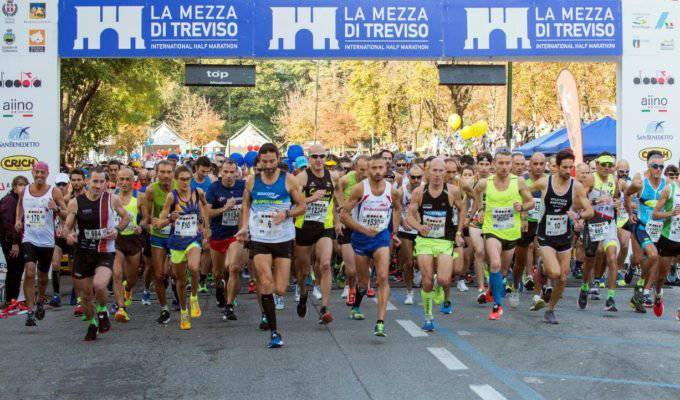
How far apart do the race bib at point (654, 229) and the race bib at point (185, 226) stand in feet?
18.6

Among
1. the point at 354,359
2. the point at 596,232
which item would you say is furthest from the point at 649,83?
the point at 354,359

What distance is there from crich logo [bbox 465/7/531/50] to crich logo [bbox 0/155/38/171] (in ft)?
24.4

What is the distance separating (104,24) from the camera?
52.9 feet

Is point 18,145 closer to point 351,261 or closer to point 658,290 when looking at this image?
point 351,261

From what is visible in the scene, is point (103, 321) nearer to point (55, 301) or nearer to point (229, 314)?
point (229, 314)

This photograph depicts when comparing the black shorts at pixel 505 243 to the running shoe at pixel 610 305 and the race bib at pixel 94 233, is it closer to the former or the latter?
the running shoe at pixel 610 305

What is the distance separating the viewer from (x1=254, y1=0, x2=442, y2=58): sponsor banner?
16.1 m

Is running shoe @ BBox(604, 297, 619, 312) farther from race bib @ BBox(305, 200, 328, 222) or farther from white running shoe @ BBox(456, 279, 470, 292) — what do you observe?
race bib @ BBox(305, 200, 328, 222)

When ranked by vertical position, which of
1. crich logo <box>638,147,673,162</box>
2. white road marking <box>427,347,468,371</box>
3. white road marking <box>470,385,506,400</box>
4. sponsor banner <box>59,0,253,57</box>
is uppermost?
sponsor banner <box>59,0,253,57</box>

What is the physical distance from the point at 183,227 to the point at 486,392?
4678 millimetres

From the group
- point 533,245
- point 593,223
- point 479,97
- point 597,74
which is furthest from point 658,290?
point 479,97

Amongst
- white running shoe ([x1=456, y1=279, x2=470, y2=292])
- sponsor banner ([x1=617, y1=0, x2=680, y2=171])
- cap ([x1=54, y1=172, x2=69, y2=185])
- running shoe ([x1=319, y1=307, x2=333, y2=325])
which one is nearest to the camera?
running shoe ([x1=319, y1=307, x2=333, y2=325])

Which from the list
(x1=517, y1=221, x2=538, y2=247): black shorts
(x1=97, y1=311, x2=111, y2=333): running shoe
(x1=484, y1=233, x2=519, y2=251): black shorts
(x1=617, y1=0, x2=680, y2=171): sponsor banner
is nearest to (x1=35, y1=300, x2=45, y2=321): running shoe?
(x1=97, y1=311, x2=111, y2=333): running shoe

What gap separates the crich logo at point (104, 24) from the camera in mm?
16047
